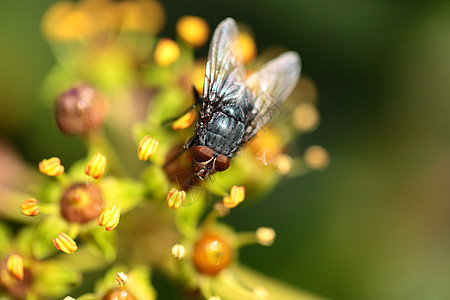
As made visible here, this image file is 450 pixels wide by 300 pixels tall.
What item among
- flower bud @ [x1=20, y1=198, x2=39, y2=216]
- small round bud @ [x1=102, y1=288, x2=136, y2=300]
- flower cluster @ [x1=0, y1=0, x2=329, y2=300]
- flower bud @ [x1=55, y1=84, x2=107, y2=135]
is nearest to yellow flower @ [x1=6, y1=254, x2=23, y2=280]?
flower cluster @ [x1=0, y1=0, x2=329, y2=300]

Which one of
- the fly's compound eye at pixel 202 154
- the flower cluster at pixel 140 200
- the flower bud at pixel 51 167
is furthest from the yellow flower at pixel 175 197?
the flower bud at pixel 51 167

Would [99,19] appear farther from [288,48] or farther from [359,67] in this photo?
[359,67]

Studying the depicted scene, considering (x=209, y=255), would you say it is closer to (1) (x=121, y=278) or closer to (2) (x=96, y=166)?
(1) (x=121, y=278)

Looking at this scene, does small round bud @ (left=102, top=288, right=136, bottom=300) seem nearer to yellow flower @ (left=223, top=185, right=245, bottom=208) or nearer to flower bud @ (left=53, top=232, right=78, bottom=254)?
flower bud @ (left=53, top=232, right=78, bottom=254)

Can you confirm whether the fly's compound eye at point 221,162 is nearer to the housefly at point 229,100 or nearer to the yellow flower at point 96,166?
the housefly at point 229,100

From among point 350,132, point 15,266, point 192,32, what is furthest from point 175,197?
point 350,132

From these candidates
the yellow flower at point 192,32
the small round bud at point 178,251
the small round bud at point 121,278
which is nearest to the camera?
the small round bud at point 121,278
